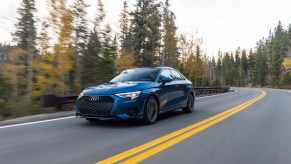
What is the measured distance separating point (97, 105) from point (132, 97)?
84cm

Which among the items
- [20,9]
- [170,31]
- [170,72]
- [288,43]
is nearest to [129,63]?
[20,9]

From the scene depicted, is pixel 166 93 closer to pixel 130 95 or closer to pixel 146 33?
pixel 130 95

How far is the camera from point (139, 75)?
9195 mm

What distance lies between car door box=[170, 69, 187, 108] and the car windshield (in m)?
0.97

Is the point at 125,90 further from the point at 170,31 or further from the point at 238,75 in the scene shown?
the point at 238,75

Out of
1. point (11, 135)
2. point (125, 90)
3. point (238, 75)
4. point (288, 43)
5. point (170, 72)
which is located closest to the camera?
point (11, 135)

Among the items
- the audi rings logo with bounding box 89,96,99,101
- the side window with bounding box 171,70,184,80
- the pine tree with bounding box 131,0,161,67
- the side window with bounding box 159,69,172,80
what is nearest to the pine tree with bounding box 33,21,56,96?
the side window with bounding box 171,70,184,80

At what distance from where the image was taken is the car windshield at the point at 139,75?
29.4 ft

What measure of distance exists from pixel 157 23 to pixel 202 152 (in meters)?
32.7

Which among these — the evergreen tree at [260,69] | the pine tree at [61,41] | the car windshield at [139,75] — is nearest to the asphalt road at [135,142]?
the car windshield at [139,75]

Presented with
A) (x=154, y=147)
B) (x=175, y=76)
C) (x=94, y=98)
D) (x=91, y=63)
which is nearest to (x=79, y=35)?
(x=91, y=63)

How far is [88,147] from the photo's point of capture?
546cm

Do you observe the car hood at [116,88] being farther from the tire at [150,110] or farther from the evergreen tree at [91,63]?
the evergreen tree at [91,63]

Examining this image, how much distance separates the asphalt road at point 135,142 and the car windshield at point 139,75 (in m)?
1.25
